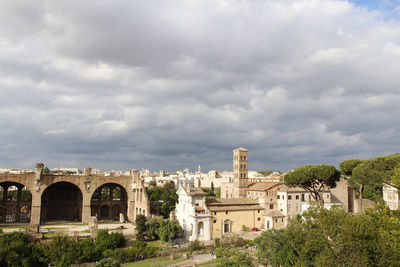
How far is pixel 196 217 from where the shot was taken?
4659 cm

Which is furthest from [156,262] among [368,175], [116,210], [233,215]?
[368,175]

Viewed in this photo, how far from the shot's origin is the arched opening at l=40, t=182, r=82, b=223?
65312 millimetres

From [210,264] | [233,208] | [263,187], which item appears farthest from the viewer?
[263,187]

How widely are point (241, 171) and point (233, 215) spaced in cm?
1465

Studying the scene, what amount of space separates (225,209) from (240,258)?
20.0 metres

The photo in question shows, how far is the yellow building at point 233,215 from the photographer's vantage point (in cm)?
4872

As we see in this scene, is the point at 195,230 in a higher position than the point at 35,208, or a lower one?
lower

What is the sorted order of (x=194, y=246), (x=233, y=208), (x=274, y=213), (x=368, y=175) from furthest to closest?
(x=274, y=213), (x=233, y=208), (x=368, y=175), (x=194, y=246)

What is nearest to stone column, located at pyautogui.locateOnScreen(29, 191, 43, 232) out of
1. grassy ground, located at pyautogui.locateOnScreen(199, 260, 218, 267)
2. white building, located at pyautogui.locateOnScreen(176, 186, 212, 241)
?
white building, located at pyautogui.locateOnScreen(176, 186, 212, 241)

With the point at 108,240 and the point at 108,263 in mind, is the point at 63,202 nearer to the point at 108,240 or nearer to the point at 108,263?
the point at 108,240

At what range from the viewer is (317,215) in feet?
83.3

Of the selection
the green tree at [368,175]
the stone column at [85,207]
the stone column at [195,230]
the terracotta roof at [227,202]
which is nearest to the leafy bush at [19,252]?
the stone column at [85,207]

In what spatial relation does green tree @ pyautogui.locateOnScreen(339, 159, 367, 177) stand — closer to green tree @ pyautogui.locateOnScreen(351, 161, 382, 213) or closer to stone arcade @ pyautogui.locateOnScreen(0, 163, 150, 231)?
green tree @ pyautogui.locateOnScreen(351, 161, 382, 213)

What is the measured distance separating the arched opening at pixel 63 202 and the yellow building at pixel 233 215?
30.8 meters
